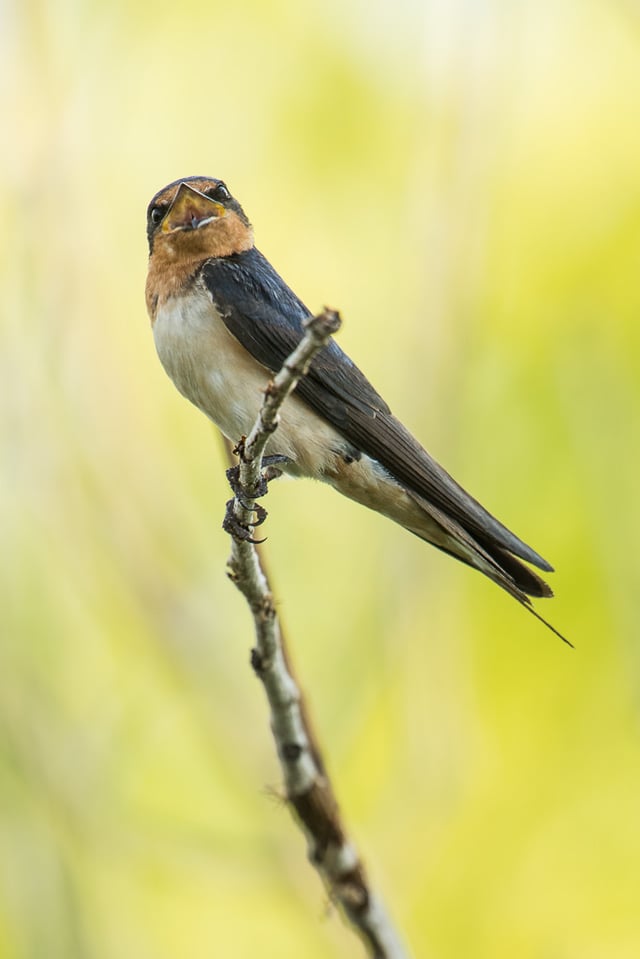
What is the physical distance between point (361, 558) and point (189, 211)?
223cm

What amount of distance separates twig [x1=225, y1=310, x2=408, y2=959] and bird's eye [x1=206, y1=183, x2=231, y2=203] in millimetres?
1648

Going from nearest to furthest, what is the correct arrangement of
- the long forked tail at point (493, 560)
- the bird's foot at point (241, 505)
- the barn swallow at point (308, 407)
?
the bird's foot at point (241, 505)
the long forked tail at point (493, 560)
the barn swallow at point (308, 407)

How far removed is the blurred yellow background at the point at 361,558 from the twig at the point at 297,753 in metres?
0.57

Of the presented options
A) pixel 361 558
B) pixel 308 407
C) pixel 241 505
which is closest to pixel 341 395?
pixel 308 407

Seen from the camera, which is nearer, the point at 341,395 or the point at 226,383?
the point at 226,383

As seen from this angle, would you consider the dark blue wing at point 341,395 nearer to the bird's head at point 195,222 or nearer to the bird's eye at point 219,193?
the bird's head at point 195,222

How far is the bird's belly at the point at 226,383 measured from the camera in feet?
13.8

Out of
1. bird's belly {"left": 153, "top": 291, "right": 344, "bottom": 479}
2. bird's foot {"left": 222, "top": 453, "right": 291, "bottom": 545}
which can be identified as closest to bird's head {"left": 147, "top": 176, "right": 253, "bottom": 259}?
bird's belly {"left": 153, "top": 291, "right": 344, "bottom": 479}

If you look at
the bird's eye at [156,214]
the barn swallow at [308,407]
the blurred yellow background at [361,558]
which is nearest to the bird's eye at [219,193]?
the bird's eye at [156,214]

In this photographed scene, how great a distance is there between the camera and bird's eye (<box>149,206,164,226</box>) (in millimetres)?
4740

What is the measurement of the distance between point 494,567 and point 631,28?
3441 mm

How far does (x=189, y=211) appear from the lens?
464 cm

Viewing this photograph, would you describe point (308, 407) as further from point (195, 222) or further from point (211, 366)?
point (195, 222)

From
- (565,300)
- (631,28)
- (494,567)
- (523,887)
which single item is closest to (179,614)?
(494,567)
